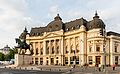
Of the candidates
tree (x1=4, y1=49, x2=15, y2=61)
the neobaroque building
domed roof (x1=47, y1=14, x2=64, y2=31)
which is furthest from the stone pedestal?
tree (x1=4, y1=49, x2=15, y2=61)

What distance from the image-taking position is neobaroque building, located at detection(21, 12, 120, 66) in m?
104

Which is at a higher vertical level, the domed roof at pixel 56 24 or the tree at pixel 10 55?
the domed roof at pixel 56 24

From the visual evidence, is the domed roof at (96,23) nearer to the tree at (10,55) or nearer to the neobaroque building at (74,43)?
the neobaroque building at (74,43)

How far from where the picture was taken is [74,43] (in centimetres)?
11606

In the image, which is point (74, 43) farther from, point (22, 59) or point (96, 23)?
point (22, 59)

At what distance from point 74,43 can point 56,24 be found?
1764cm

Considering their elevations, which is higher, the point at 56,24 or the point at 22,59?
the point at 56,24

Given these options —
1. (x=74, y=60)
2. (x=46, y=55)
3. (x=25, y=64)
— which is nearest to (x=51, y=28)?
(x=46, y=55)

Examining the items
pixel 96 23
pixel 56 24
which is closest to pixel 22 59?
pixel 96 23

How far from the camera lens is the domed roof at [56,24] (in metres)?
127

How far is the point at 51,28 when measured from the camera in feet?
429

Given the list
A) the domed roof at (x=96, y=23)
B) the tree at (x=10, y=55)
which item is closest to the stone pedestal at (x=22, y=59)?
the domed roof at (x=96, y=23)

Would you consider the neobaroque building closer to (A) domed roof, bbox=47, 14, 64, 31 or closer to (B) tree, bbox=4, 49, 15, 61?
(A) domed roof, bbox=47, 14, 64, 31

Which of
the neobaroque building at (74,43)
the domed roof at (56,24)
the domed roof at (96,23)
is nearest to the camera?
the neobaroque building at (74,43)
